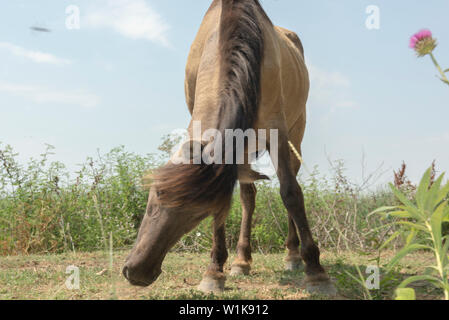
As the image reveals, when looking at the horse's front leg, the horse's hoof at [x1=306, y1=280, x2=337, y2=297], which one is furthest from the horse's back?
the horse's hoof at [x1=306, y1=280, x2=337, y2=297]

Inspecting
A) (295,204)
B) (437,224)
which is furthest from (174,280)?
(437,224)

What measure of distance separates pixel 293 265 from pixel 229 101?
2.72 m

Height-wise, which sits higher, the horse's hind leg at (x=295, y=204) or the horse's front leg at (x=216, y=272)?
the horse's hind leg at (x=295, y=204)

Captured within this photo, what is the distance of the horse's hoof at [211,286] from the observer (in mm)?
3381

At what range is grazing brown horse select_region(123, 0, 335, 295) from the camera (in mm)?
2256

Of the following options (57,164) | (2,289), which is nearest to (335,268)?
(2,289)

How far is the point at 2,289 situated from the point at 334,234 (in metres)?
4.90

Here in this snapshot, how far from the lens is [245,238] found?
15.7 feet

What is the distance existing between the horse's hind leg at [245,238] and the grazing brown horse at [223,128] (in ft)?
0.06

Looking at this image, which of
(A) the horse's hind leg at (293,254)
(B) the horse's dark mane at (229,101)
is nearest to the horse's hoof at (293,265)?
(A) the horse's hind leg at (293,254)

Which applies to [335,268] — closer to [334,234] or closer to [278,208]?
[334,234]

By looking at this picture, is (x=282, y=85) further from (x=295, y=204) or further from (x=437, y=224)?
(x=437, y=224)

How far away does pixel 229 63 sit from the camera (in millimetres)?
2824

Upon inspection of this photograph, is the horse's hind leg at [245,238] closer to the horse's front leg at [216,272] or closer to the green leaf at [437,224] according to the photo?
the horse's front leg at [216,272]
